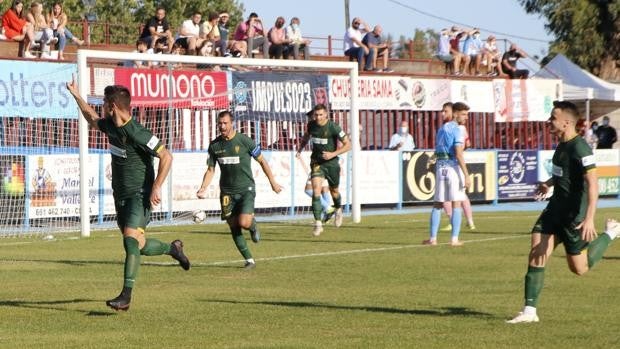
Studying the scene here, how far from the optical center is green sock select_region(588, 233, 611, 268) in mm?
11328

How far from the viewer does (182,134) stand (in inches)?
1128

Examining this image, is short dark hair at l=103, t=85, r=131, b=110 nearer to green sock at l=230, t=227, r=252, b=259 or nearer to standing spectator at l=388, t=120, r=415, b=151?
green sock at l=230, t=227, r=252, b=259

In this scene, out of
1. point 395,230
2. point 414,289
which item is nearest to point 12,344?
point 414,289

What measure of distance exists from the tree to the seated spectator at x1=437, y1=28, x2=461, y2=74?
75.0 feet

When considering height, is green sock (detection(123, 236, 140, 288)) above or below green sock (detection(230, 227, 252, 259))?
above

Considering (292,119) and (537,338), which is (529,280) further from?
(292,119)

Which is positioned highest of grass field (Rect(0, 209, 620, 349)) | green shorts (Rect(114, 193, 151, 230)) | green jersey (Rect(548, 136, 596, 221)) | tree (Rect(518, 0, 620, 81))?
tree (Rect(518, 0, 620, 81))

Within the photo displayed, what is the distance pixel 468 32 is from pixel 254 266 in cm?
2589

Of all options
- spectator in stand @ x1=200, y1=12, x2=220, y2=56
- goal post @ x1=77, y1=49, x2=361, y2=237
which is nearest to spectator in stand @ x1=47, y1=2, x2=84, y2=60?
goal post @ x1=77, y1=49, x2=361, y2=237

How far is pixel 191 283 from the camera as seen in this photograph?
14461mm

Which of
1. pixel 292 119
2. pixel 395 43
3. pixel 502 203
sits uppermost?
pixel 395 43

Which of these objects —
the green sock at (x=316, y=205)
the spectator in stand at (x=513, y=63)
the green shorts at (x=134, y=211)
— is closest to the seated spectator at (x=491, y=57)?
the spectator in stand at (x=513, y=63)

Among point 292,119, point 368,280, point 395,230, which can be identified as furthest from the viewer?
point 292,119

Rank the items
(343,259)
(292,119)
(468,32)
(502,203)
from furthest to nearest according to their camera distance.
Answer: (468,32) → (502,203) → (292,119) → (343,259)
